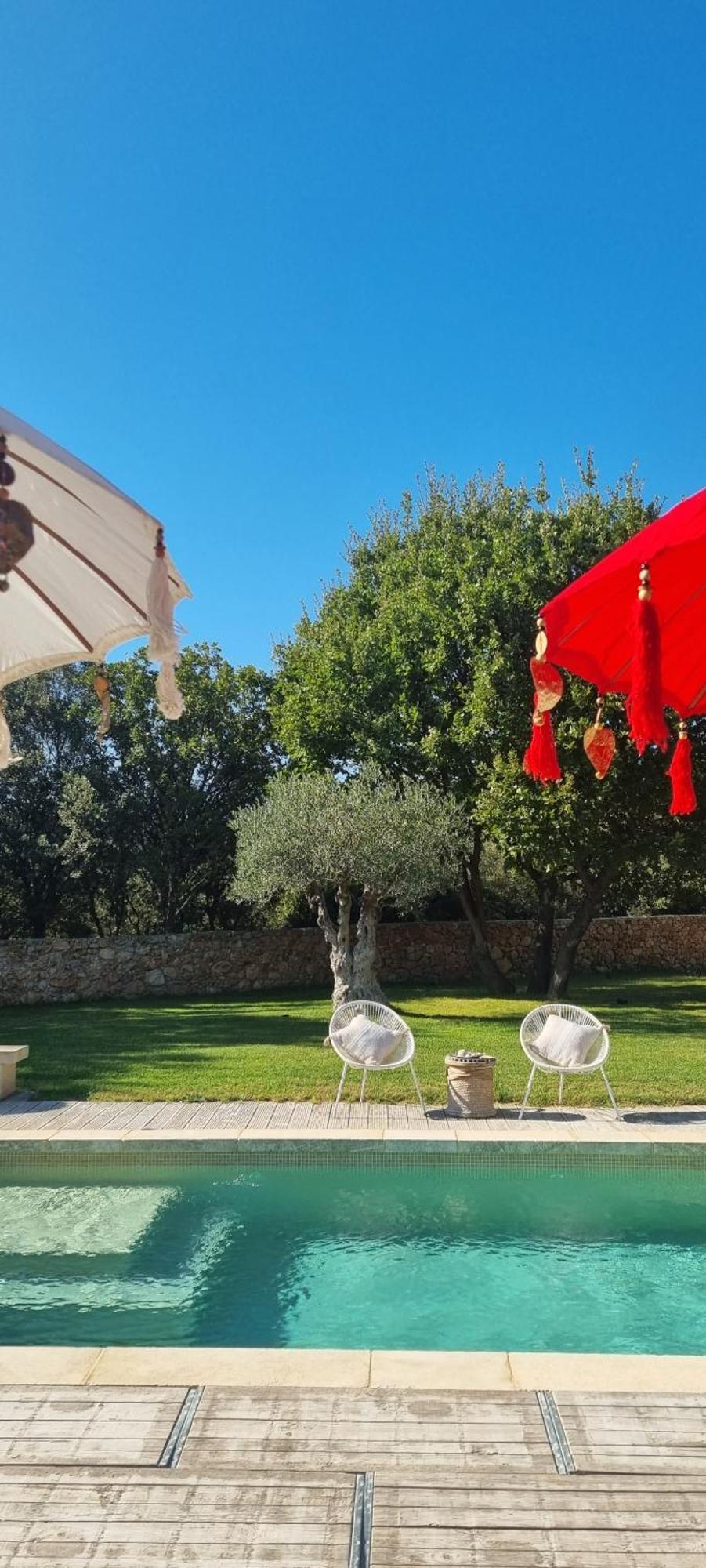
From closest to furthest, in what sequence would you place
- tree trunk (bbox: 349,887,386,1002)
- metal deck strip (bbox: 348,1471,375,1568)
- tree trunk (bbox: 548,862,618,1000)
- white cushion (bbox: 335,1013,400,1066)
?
metal deck strip (bbox: 348,1471,375,1568), white cushion (bbox: 335,1013,400,1066), tree trunk (bbox: 349,887,386,1002), tree trunk (bbox: 548,862,618,1000)

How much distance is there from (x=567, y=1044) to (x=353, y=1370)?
558 cm

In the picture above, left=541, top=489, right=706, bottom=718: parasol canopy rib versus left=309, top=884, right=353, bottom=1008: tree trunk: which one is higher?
left=541, top=489, right=706, bottom=718: parasol canopy rib

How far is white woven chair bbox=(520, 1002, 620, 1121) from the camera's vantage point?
862 cm

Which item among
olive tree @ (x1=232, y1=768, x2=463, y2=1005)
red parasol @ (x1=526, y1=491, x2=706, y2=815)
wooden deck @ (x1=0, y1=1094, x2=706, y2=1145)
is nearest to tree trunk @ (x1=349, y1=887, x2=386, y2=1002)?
olive tree @ (x1=232, y1=768, x2=463, y2=1005)

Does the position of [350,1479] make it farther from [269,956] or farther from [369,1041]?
[269,956]

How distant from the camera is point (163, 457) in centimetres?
1239

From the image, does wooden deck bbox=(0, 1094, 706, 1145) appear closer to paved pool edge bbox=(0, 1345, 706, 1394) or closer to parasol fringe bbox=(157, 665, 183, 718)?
paved pool edge bbox=(0, 1345, 706, 1394)

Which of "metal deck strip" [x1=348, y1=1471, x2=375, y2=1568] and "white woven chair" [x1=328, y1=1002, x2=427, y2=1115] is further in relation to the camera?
"white woven chair" [x1=328, y1=1002, x2=427, y2=1115]

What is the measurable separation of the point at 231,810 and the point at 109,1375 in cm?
2002

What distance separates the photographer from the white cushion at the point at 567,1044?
888 cm

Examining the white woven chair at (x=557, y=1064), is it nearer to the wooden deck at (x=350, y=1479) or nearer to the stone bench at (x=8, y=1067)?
the stone bench at (x=8, y=1067)

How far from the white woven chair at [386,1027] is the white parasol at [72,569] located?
5247 mm

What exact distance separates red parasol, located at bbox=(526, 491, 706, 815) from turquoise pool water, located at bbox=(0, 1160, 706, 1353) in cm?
268

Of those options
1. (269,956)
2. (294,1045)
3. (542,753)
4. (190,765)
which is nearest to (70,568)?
(542,753)
